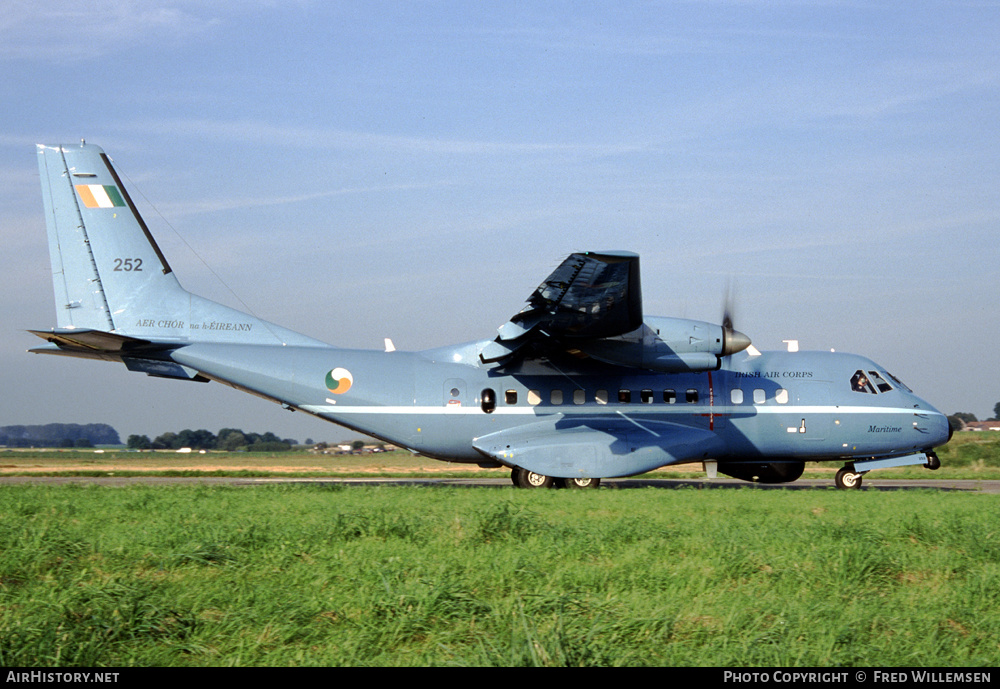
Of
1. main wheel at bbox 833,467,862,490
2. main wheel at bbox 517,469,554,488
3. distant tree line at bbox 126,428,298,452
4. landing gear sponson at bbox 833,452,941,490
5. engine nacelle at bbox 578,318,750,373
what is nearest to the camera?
engine nacelle at bbox 578,318,750,373

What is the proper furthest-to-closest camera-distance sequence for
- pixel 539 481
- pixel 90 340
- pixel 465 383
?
pixel 465 383 → pixel 539 481 → pixel 90 340

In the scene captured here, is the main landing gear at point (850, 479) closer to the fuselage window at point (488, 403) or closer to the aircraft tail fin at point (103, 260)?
the fuselage window at point (488, 403)

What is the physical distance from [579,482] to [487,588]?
13.2 metres

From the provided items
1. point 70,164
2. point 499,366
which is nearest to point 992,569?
point 499,366

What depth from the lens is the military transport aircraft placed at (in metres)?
19.7

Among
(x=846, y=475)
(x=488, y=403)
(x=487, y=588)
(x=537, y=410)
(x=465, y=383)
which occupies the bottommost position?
(x=487, y=588)

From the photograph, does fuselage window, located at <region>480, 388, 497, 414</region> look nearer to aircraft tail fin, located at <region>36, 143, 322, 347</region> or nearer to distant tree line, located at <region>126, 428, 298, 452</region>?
aircraft tail fin, located at <region>36, 143, 322, 347</region>

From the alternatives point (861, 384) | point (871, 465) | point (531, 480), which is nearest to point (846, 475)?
point (871, 465)

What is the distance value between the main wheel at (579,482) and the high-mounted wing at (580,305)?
3.44m

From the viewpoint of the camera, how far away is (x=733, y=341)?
18.6 m

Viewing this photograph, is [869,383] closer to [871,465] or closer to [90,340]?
[871,465]

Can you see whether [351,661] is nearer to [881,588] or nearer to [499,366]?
[881,588]

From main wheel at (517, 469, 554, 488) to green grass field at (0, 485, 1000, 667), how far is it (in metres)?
8.49

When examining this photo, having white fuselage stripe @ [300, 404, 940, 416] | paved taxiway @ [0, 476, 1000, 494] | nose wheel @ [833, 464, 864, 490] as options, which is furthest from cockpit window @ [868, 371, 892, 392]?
white fuselage stripe @ [300, 404, 940, 416]
